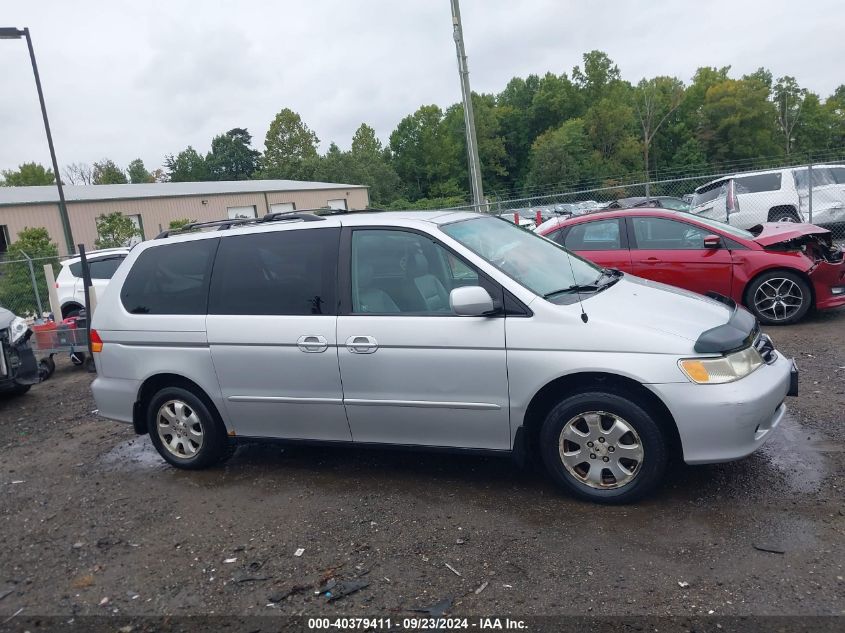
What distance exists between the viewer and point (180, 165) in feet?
316

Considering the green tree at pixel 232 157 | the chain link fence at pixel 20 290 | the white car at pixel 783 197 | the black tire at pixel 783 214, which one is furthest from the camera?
the green tree at pixel 232 157

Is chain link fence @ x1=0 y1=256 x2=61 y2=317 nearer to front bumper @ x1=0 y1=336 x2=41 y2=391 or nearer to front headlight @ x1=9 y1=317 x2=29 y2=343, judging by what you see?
front headlight @ x1=9 y1=317 x2=29 y2=343

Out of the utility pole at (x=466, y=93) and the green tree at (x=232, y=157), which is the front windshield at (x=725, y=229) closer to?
the utility pole at (x=466, y=93)

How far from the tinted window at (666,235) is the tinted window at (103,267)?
8740mm

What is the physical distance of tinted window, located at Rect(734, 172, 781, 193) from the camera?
14.2 m

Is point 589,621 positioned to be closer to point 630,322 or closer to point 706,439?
point 706,439

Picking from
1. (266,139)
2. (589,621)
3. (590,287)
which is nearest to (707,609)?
(589,621)

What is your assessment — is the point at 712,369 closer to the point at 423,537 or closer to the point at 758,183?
the point at 423,537

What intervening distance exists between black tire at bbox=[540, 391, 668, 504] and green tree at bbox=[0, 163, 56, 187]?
8577cm

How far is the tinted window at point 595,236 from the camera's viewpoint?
872 centimetres

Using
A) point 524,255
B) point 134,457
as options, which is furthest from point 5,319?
point 524,255

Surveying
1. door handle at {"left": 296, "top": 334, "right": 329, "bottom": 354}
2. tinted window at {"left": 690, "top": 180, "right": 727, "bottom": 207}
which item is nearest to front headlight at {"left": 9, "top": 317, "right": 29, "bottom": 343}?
door handle at {"left": 296, "top": 334, "right": 329, "bottom": 354}

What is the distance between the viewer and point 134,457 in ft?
18.8

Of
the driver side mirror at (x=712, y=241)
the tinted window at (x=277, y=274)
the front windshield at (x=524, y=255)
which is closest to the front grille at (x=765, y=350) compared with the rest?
the front windshield at (x=524, y=255)
